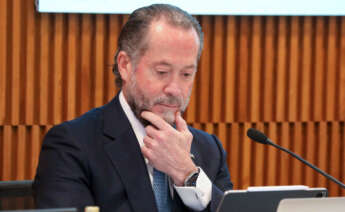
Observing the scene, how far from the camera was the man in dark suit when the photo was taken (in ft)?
5.60

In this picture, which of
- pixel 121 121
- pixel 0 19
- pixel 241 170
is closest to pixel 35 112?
pixel 0 19

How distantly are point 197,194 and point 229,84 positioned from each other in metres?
2.14

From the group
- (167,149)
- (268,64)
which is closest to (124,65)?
(167,149)

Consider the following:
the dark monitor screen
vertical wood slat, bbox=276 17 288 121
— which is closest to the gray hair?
the dark monitor screen

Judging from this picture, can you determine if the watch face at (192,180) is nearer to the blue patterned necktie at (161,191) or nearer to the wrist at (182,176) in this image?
the wrist at (182,176)

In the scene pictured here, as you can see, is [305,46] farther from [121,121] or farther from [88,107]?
[121,121]

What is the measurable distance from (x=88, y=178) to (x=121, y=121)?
0.86 ft

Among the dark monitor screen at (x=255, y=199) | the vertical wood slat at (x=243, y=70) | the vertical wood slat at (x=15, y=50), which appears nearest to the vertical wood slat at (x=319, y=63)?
the vertical wood slat at (x=243, y=70)

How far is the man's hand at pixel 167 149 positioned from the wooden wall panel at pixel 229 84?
1.87m

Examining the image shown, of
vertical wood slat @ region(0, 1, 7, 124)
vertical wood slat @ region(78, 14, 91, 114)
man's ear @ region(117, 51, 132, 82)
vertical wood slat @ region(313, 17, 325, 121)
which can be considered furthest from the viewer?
vertical wood slat @ region(313, 17, 325, 121)

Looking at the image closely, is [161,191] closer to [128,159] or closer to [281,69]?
[128,159]

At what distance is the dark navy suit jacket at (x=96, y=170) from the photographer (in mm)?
1655

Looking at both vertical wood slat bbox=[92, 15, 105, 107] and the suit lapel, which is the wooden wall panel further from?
the suit lapel

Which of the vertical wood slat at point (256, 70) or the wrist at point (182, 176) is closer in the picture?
the wrist at point (182, 176)
